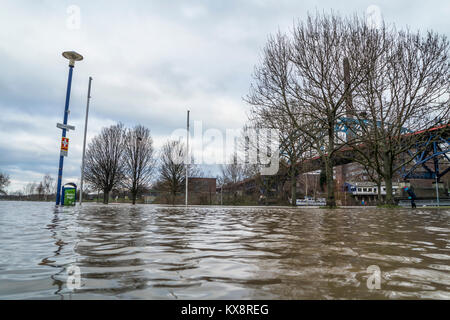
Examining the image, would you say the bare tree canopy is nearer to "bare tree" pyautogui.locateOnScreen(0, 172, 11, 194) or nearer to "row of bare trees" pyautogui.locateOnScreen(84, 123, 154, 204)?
"row of bare trees" pyautogui.locateOnScreen(84, 123, 154, 204)

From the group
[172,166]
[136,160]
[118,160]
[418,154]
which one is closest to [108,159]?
[118,160]

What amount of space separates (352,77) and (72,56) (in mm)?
14855

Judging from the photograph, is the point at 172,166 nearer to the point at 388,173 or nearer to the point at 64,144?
the point at 64,144

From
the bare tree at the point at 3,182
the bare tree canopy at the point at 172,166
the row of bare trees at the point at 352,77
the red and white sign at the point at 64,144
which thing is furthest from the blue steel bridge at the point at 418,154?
the bare tree at the point at 3,182

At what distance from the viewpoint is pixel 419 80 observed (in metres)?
15.8

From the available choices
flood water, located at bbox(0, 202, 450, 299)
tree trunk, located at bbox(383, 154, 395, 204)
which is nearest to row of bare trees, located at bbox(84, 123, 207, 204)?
tree trunk, located at bbox(383, 154, 395, 204)

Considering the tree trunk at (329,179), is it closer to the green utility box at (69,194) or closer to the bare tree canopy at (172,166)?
the green utility box at (69,194)

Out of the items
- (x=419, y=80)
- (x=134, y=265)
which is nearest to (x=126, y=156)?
(x=419, y=80)

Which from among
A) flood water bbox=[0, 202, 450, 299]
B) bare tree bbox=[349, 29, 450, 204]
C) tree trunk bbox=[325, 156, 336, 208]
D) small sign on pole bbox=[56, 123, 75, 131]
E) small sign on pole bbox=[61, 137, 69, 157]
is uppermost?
bare tree bbox=[349, 29, 450, 204]

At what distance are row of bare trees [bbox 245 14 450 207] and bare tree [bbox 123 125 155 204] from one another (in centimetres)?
1604

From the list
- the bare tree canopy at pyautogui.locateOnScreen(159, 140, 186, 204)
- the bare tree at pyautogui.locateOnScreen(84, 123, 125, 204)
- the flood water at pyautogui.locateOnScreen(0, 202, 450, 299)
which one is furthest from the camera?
the bare tree canopy at pyautogui.locateOnScreen(159, 140, 186, 204)

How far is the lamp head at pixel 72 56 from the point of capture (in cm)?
1420

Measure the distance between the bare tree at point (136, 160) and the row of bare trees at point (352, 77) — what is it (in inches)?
632

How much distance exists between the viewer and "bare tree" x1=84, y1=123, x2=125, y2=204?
92.2 ft
